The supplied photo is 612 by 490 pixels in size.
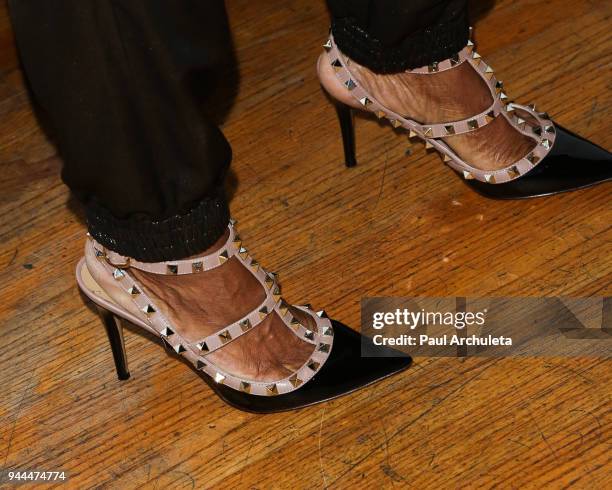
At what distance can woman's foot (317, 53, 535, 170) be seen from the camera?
48.9 inches

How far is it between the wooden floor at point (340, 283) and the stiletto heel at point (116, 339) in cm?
2

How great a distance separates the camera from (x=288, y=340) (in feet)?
3.69

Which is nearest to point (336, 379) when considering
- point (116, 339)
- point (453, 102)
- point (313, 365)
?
point (313, 365)

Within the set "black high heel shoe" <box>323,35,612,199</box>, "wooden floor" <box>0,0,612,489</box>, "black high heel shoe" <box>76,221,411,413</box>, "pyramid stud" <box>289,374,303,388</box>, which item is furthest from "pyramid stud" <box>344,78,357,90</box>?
"pyramid stud" <box>289,374,303,388</box>

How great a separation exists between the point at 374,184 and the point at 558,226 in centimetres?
27

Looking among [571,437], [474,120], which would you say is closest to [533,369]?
Answer: [571,437]

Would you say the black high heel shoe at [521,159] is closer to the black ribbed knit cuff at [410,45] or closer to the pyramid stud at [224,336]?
the black ribbed knit cuff at [410,45]

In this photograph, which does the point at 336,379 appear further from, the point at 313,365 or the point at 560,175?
the point at 560,175

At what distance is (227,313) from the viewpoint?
1091 millimetres

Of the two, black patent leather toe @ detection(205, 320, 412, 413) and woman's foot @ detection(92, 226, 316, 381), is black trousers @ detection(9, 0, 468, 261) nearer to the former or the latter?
woman's foot @ detection(92, 226, 316, 381)

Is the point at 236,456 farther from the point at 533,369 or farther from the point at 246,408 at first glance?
the point at 533,369

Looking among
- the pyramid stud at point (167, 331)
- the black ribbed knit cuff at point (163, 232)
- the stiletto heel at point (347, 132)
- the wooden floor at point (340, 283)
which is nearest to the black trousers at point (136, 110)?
the black ribbed knit cuff at point (163, 232)

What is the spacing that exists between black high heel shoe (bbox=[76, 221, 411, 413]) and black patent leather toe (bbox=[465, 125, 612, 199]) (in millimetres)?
303

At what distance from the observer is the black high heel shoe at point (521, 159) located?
1268 millimetres
